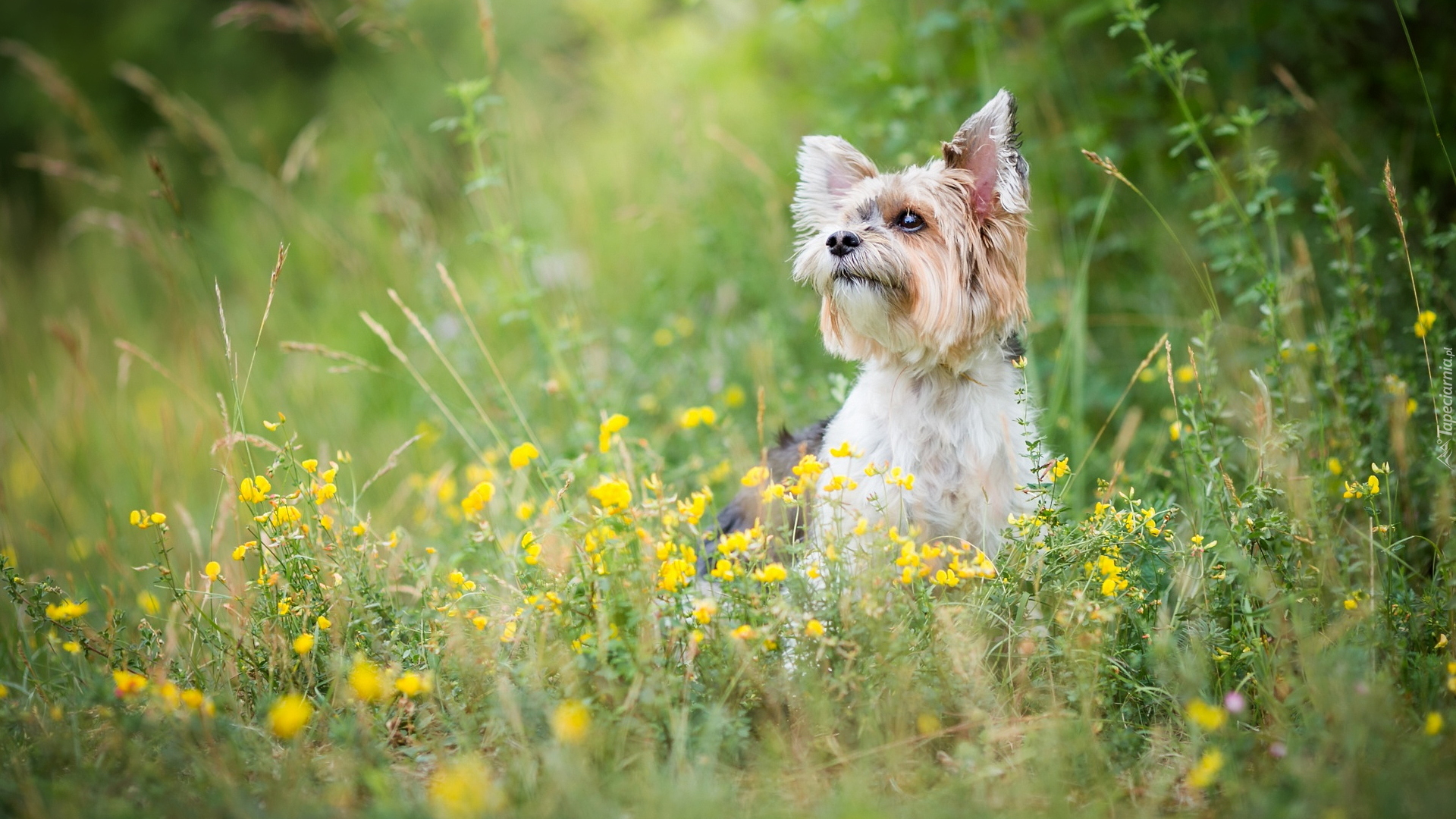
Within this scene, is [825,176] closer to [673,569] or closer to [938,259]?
[938,259]

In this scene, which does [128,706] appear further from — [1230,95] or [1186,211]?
[1230,95]

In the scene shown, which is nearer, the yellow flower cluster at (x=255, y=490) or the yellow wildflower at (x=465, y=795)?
the yellow wildflower at (x=465, y=795)

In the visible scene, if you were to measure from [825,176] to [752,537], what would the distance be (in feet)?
5.77

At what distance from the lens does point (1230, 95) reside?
219 inches

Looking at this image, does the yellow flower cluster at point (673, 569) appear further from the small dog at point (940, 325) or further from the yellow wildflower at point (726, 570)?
the small dog at point (940, 325)

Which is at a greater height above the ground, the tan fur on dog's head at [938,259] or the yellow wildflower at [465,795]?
the tan fur on dog's head at [938,259]

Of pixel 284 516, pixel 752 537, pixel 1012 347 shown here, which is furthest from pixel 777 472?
pixel 284 516

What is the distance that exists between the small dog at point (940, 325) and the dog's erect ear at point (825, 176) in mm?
77

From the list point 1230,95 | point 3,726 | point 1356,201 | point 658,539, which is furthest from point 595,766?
point 1230,95

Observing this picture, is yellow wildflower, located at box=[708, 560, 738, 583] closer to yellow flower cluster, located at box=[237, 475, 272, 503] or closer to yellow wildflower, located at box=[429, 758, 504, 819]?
yellow wildflower, located at box=[429, 758, 504, 819]

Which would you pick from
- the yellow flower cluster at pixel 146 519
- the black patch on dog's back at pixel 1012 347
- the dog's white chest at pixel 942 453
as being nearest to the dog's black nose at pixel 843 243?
the dog's white chest at pixel 942 453

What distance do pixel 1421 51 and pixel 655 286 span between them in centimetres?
417

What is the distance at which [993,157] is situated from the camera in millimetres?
3377

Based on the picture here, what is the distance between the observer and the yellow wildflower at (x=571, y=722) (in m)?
1.99
